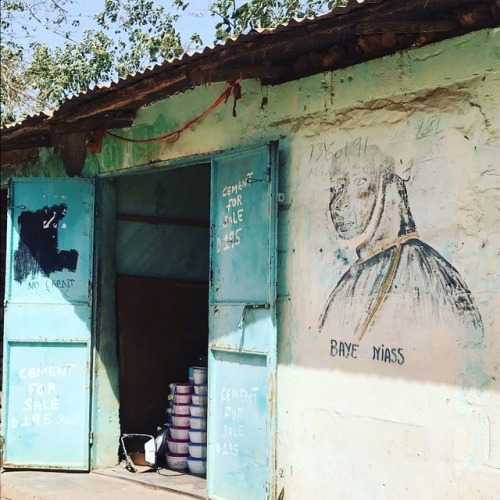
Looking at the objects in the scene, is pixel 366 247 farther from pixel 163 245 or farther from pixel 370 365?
pixel 163 245

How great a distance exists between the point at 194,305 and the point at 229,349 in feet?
7.91

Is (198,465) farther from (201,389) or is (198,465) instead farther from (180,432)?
(201,389)

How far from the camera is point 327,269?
5477 mm

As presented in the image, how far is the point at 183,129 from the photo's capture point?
269 inches

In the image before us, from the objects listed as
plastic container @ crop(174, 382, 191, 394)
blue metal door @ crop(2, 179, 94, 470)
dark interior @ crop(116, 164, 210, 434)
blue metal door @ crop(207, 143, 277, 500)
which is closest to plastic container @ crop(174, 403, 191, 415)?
plastic container @ crop(174, 382, 191, 394)

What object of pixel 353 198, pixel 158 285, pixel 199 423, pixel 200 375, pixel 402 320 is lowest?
pixel 199 423

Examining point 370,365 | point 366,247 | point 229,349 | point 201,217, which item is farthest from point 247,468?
point 201,217

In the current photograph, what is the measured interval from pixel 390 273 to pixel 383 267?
68mm

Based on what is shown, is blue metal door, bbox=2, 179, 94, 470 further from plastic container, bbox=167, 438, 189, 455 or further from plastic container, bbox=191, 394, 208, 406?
A: plastic container, bbox=191, 394, 208, 406

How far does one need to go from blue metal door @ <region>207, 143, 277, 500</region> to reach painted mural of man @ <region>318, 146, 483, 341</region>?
0.56 metres

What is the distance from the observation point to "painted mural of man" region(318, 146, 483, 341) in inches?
185

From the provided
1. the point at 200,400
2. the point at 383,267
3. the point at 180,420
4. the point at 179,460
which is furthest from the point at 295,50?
Result: the point at 179,460

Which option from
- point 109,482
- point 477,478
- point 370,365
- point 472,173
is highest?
point 472,173

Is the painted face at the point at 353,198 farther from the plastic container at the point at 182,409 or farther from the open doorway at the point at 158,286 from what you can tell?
the open doorway at the point at 158,286
